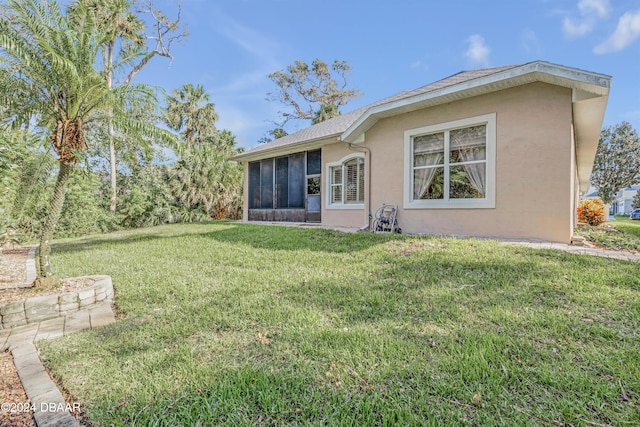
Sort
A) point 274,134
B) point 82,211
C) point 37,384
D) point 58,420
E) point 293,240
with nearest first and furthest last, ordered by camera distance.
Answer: point 58,420 < point 37,384 < point 293,240 < point 82,211 < point 274,134

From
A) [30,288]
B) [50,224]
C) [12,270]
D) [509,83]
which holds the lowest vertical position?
[12,270]

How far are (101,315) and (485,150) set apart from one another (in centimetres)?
835

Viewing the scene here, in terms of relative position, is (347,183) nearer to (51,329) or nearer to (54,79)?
(54,79)

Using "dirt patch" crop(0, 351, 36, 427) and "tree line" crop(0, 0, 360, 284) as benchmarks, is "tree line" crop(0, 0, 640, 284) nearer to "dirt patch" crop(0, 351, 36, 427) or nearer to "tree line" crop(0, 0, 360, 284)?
"tree line" crop(0, 0, 360, 284)

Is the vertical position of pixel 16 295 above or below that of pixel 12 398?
above

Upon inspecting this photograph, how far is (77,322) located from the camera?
4.13 m

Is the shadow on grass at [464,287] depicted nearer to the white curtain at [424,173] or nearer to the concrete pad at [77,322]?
the concrete pad at [77,322]

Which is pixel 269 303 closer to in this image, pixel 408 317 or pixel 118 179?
pixel 408 317

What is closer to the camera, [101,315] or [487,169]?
[101,315]

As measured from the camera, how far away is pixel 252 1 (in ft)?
45.3

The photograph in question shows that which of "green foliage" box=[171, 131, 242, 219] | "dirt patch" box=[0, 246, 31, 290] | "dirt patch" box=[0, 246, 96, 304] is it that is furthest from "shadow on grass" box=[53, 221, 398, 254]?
"green foliage" box=[171, 131, 242, 219]

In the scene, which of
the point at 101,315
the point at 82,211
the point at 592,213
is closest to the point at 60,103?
the point at 101,315

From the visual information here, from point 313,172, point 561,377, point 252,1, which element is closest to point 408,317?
point 561,377

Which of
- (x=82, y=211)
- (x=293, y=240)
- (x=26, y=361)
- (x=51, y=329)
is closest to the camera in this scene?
(x=26, y=361)
